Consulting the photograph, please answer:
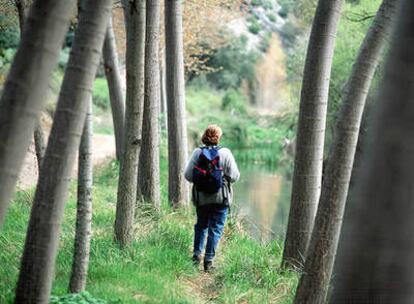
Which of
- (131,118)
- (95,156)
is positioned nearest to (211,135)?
(131,118)

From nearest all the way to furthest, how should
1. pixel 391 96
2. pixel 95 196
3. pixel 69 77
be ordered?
pixel 391 96 < pixel 69 77 < pixel 95 196

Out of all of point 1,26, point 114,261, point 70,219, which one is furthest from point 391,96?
point 1,26

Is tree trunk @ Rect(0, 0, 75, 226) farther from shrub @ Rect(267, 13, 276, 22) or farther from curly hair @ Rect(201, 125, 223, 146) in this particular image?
shrub @ Rect(267, 13, 276, 22)

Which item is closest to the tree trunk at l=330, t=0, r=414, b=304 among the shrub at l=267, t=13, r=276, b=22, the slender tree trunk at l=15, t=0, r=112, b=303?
the slender tree trunk at l=15, t=0, r=112, b=303

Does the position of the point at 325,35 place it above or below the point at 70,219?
above

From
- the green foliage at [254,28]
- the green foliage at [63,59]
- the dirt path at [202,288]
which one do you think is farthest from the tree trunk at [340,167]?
the green foliage at [254,28]

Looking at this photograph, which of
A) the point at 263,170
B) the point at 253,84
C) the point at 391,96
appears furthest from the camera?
the point at 253,84

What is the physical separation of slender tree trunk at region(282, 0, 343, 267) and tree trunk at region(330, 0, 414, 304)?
156 inches

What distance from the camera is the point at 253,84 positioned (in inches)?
2056

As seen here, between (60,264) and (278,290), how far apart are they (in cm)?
249

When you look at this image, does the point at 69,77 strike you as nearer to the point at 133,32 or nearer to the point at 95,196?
the point at 133,32

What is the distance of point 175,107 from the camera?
12531 mm

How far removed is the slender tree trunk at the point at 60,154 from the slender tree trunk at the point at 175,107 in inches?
292

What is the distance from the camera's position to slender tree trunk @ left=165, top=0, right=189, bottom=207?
1230cm
